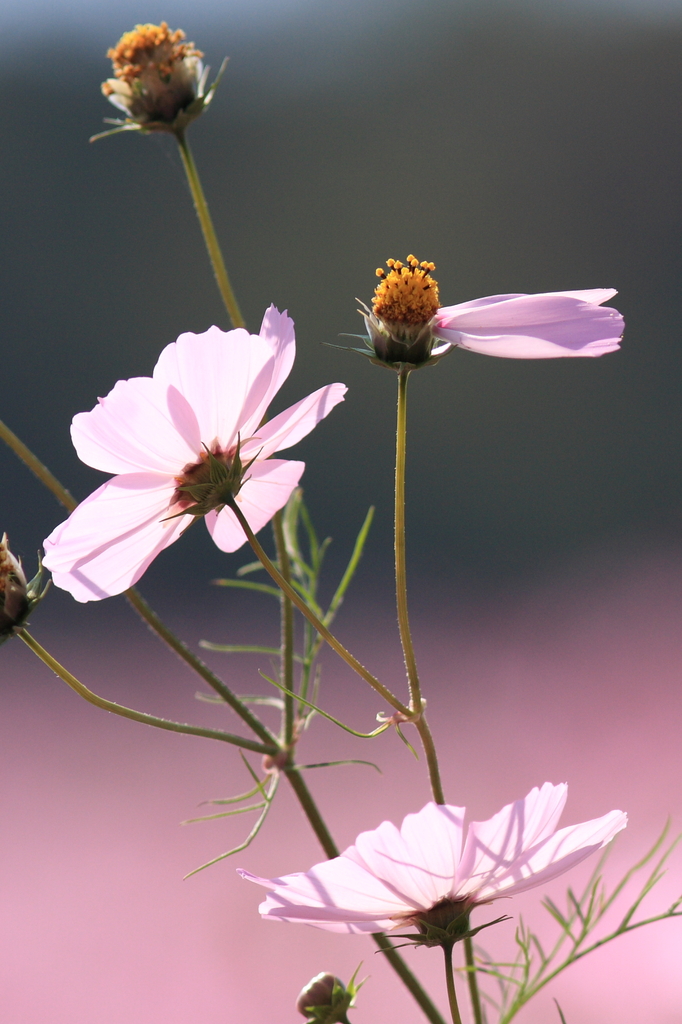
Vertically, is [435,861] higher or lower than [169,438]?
lower

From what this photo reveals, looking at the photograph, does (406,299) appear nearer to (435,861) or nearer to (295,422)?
(295,422)

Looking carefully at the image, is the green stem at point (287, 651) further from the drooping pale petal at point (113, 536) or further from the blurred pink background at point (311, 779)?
the blurred pink background at point (311, 779)

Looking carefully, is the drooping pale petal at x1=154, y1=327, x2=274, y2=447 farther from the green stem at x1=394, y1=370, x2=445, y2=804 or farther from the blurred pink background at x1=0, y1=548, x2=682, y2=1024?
→ the blurred pink background at x1=0, y1=548, x2=682, y2=1024

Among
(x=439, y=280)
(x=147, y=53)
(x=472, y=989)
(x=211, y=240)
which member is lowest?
(x=472, y=989)

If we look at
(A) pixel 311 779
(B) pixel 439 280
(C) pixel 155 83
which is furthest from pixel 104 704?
(B) pixel 439 280

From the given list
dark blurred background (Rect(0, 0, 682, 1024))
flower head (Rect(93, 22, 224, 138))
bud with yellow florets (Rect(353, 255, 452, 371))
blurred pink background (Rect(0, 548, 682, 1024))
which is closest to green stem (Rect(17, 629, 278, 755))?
bud with yellow florets (Rect(353, 255, 452, 371))

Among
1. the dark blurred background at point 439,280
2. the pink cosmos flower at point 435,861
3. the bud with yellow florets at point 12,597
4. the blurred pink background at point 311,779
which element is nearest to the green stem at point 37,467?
the bud with yellow florets at point 12,597
